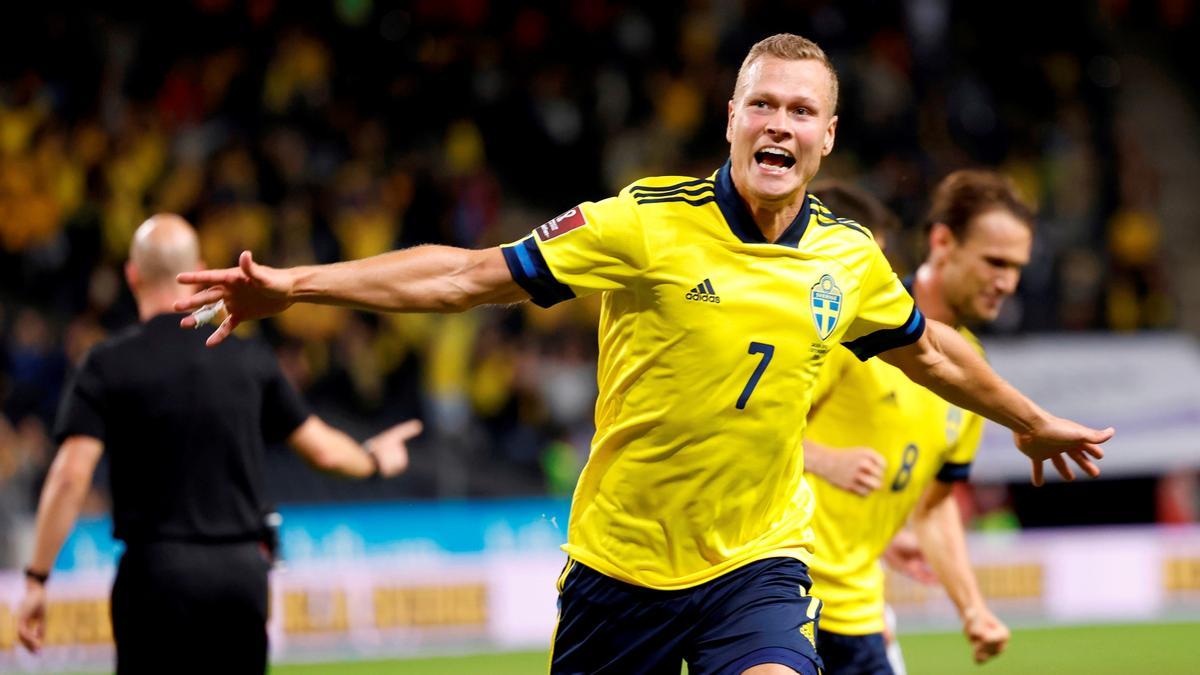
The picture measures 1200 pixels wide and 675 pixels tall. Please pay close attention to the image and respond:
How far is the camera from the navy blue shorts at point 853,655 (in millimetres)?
6465

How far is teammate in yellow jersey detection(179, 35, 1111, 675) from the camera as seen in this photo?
4977 millimetres

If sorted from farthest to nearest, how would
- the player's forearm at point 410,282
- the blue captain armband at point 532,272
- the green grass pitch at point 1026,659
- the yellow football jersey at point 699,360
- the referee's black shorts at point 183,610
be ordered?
the green grass pitch at point 1026,659 < the referee's black shorts at point 183,610 < the yellow football jersey at point 699,360 < the blue captain armband at point 532,272 < the player's forearm at point 410,282

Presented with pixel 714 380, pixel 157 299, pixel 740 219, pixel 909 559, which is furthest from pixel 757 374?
pixel 909 559

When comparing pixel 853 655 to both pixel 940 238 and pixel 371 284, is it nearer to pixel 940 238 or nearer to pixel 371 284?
pixel 940 238

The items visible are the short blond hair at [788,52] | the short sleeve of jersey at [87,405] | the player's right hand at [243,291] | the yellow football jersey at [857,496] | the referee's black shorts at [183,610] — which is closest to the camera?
the player's right hand at [243,291]

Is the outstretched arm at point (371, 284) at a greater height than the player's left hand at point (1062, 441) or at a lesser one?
greater

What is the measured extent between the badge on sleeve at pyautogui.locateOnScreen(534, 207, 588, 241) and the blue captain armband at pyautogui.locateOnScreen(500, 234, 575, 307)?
0.04m

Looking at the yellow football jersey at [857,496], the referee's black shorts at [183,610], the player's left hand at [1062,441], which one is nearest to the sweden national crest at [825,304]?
the player's left hand at [1062,441]

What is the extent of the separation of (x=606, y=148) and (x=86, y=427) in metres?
14.5

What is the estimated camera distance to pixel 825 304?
512cm

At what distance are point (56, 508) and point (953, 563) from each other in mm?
3760

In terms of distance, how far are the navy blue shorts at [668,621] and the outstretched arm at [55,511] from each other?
202cm

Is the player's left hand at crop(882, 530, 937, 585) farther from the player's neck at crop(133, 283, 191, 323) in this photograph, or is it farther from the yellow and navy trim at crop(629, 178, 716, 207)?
the player's neck at crop(133, 283, 191, 323)

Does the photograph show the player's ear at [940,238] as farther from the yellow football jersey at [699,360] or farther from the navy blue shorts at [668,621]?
the navy blue shorts at [668,621]
